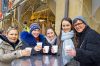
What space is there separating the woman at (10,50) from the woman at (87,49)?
3.66 ft

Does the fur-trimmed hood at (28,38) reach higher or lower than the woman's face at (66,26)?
lower

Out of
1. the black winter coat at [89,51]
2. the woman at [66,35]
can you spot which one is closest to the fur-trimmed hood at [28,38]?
the woman at [66,35]

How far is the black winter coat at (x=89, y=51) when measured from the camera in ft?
11.8

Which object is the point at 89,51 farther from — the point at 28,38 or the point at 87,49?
the point at 28,38

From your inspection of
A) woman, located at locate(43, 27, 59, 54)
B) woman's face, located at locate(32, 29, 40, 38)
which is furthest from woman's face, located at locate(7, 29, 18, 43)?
woman's face, located at locate(32, 29, 40, 38)

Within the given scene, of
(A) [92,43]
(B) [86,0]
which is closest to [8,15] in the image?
(B) [86,0]

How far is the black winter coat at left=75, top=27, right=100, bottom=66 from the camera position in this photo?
11.8 ft

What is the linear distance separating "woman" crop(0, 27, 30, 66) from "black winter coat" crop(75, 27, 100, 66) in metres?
1.18

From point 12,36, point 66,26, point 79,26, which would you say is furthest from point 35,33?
point 79,26

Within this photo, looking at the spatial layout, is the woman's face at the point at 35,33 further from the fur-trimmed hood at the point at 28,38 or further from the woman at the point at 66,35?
the woman at the point at 66,35

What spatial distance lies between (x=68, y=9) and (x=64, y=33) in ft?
19.5

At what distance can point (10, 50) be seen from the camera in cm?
472

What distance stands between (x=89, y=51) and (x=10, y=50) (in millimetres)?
1480

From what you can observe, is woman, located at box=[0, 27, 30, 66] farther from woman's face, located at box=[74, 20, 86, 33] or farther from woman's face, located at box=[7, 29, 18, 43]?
woman's face, located at box=[74, 20, 86, 33]
